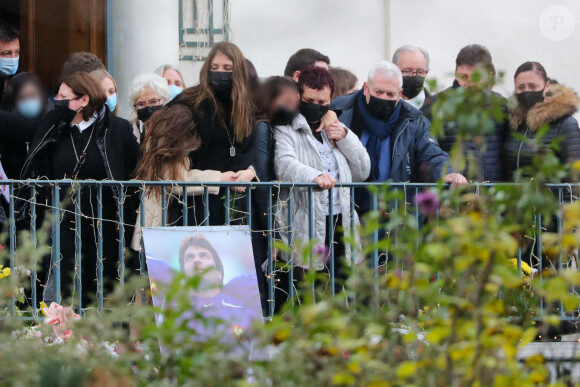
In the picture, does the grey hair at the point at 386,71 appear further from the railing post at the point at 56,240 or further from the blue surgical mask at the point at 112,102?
the railing post at the point at 56,240

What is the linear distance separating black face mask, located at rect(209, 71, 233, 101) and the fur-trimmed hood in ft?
6.51

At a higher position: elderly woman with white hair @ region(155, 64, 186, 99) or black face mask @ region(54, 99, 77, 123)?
elderly woman with white hair @ region(155, 64, 186, 99)

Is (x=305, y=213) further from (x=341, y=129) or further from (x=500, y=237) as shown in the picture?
(x=500, y=237)

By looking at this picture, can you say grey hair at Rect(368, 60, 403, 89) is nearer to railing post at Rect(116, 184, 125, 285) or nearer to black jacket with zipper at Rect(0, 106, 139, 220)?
black jacket with zipper at Rect(0, 106, 139, 220)

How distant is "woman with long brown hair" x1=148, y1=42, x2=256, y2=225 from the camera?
7148mm

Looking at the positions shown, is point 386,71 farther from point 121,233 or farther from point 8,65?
point 8,65

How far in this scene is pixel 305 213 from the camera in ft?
22.9

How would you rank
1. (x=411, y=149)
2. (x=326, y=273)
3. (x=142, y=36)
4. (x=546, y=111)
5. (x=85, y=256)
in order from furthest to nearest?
(x=142, y=36)
(x=546, y=111)
(x=411, y=149)
(x=85, y=256)
(x=326, y=273)

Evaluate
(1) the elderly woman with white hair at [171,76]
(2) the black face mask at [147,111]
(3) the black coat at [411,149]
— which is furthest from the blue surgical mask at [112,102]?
(3) the black coat at [411,149]

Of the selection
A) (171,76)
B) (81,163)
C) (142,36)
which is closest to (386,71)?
(171,76)

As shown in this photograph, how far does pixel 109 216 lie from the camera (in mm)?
6863

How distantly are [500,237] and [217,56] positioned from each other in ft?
15.0

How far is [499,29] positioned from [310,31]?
1827 millimetres

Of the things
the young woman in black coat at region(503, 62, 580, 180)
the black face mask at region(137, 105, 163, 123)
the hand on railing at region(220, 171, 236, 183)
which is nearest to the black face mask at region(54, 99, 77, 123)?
the black face mask at region(137, 105, 163, 123)
